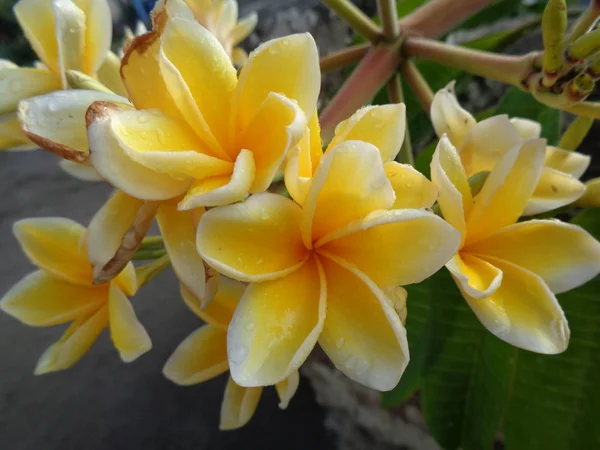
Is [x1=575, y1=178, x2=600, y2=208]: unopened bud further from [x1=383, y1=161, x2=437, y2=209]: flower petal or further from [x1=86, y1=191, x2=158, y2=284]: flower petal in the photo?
[x1=86, y1=191, x2=158, y2=284]: flower petal

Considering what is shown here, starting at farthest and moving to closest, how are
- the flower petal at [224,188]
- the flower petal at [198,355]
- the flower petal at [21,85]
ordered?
the flower petal at [198,355] < the flower petal at [21,85] < the flower petal at [224,188]

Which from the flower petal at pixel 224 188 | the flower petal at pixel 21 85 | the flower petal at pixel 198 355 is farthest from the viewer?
the flower petal at pixel 198 355

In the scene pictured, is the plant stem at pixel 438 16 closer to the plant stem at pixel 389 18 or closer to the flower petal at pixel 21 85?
the plant stem at pixel 389 18

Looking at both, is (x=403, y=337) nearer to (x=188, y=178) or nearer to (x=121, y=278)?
(x=188, y=178)

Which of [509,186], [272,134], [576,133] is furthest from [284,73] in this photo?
[576,133]

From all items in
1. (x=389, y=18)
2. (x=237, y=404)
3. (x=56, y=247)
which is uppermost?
(x=389, y=18)

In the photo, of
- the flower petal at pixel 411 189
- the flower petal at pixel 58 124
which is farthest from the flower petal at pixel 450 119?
the flower petal at pixel 58 124

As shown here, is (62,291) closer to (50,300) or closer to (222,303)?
(50,300)
